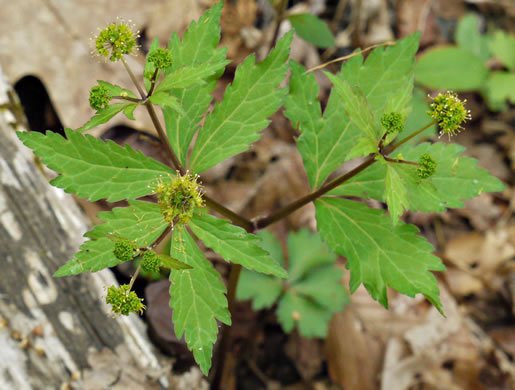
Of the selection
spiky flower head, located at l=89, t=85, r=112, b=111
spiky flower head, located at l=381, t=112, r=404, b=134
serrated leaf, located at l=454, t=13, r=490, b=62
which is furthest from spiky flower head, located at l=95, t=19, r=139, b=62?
serrated leaf, located at l=454, t=13, r=490, b=62

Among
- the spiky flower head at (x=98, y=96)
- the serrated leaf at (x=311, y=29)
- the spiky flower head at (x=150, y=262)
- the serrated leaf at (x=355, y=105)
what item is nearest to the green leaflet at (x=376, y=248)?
the serrated leaf at (x=355, y=105)

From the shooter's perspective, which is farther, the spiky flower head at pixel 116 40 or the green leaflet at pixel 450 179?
the green leaflet at pixel 450 179

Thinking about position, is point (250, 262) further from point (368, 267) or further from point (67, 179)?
point (67, 179)

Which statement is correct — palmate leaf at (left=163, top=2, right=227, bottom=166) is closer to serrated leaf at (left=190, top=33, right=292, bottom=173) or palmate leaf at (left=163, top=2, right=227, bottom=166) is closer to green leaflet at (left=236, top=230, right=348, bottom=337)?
serrated leaf at (left=190, top=33, right=292, bottom=173)

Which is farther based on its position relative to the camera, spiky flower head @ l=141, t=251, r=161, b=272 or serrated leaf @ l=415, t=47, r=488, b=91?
serrated leaf @ l=415, t=47, r=488, b=91

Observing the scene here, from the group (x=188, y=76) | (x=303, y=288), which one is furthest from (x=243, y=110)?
(x=303, y=288)

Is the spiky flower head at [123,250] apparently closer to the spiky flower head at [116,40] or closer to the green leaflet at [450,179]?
the spiky flower head at [116,40]

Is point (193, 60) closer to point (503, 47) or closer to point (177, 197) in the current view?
point (177, 197)

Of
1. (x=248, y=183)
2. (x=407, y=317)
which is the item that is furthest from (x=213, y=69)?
(x=407, y=317)
